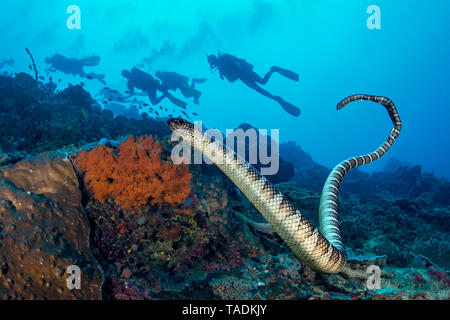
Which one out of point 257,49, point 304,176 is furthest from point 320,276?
point 257,49

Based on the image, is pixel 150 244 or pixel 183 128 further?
pixel 150 244

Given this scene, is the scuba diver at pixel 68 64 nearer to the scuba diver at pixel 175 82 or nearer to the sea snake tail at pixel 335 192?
the scuba diver at pixel 175 82

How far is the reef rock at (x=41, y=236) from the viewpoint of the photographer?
95.3 inches

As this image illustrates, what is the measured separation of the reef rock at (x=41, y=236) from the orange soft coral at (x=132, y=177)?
54 centimetres

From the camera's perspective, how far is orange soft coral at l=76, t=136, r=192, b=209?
4074 mm

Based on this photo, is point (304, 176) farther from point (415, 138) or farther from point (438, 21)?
point (415, 138)

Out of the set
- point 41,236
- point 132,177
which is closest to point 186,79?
point 132,177

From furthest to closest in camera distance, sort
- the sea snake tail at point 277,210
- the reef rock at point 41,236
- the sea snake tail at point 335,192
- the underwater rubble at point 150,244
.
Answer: the sea snake tail at point 335,192 → the sea snake tail at point 277,210 → the underwater rubble at point 150,244 → the reef rock at point 41,236

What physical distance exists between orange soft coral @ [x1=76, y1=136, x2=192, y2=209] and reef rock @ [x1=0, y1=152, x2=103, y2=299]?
21.2 inches

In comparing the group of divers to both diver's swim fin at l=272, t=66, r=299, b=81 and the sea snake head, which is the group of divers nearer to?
diver's swim fin at l=272, t=66, r=299, b=81

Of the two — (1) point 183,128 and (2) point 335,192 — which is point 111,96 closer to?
(1) point 183,128

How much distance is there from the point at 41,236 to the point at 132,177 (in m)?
1.65

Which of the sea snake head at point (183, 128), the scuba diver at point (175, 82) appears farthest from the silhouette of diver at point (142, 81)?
the sea snake head at point (183, 128)

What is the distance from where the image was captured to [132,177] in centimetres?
419
